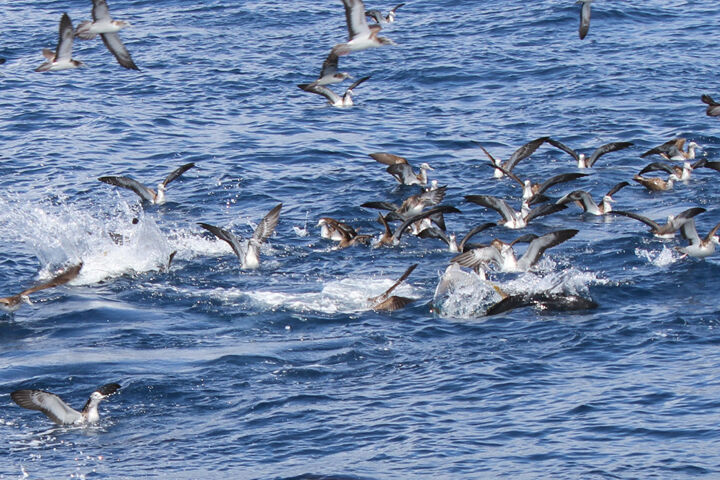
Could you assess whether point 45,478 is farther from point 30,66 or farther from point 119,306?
point 30,66

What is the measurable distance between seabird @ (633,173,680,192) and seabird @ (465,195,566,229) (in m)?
3.06

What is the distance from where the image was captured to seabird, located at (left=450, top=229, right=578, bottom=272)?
1722 centimetres

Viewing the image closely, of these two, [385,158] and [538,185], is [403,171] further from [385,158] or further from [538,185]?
[538,185]

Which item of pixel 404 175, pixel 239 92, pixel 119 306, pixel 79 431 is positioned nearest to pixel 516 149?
pixel 404 175

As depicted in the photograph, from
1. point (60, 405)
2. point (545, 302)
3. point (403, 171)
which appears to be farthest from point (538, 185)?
point (60, 405)

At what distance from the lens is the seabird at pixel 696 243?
17.9 m

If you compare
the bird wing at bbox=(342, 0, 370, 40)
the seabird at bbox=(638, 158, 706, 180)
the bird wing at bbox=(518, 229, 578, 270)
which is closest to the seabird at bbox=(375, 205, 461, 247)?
the bird wing at bbox=(518, 229, 578, 270)

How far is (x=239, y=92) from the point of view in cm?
2970

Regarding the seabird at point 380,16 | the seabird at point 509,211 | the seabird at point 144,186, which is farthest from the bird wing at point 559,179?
the seabird at point 380,16

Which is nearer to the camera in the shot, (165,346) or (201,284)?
(165,346)

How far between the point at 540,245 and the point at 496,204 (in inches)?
108

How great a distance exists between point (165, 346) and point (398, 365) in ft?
10.6

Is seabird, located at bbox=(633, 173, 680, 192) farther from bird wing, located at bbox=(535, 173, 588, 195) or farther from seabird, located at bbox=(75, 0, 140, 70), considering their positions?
seabird, located at bbox=(75, 0, 140, 70)

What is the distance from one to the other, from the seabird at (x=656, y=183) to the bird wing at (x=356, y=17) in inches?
277
